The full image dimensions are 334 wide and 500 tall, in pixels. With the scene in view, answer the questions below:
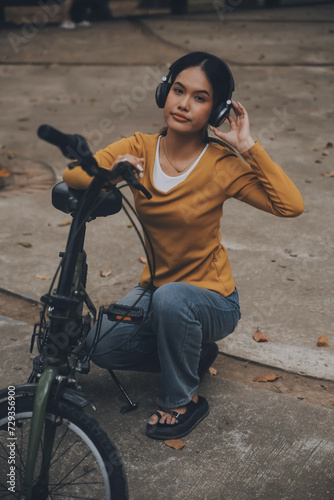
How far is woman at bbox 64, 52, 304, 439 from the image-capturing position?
2906 millimetres

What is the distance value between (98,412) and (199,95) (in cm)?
150

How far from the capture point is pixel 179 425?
304 cm

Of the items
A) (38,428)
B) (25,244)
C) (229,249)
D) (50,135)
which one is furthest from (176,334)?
(25,244)

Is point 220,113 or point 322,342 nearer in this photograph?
point 220,113

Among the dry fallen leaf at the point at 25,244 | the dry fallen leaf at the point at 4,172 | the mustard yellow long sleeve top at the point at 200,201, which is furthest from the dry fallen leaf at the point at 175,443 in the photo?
the dry fallen leaf at the point at 4,172

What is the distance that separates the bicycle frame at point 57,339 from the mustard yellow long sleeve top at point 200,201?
26.2 inches

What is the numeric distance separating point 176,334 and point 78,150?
1.06 metres

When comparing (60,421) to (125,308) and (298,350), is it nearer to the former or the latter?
(125,308)

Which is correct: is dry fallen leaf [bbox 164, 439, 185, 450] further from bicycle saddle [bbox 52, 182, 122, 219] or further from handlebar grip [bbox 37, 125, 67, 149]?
handlebar grip [bbox 37, 125, 67, 149]

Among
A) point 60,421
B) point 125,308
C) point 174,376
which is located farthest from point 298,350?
point 60,421

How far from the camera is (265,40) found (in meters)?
12.0

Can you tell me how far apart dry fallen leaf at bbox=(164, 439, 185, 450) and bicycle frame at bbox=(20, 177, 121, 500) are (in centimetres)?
68

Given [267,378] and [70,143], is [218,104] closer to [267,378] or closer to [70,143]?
[70,143]

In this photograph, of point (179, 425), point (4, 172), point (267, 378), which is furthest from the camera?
point (4, 172)
